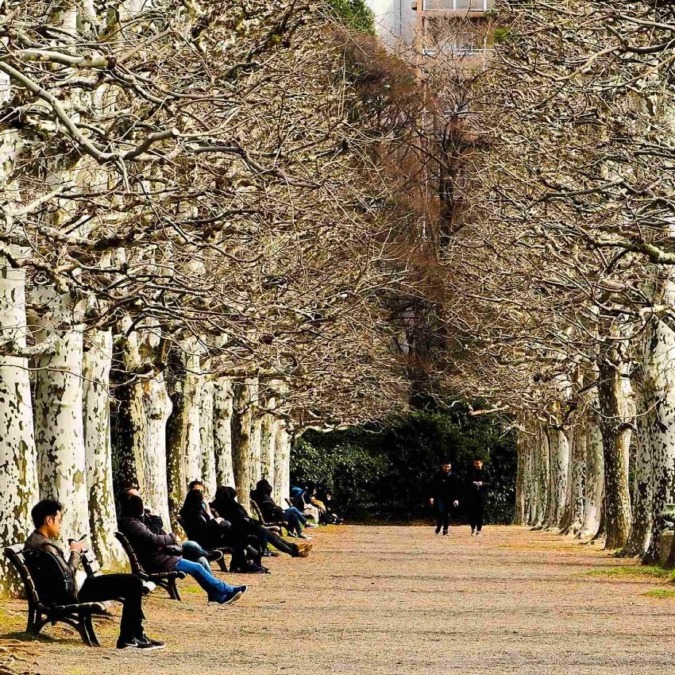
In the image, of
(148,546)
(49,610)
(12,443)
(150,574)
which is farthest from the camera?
(148,546)

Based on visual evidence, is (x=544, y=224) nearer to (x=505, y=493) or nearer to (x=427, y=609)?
(x=427, y=609)

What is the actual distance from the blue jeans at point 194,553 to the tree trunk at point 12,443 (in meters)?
3.59

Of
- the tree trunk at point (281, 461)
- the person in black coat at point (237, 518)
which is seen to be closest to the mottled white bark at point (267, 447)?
the tree trunk at point (281, 461)

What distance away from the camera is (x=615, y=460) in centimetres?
3278

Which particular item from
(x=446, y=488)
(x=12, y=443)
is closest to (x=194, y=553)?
(x=12, y=443)

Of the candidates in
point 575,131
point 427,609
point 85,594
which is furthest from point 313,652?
point 575,131

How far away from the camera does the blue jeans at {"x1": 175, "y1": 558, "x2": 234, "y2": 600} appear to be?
19781mm

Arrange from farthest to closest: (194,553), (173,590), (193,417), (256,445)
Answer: (256,445)
(193,417)
(194,553)
(173,590)

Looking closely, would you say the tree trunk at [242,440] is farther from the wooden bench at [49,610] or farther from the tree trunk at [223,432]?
the wooden bench at [49,610]

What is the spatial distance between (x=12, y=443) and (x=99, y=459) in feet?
15.4

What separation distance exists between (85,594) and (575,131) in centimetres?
1271

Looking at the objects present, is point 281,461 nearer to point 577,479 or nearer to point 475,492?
point 475,492

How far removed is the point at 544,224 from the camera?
73.8ft

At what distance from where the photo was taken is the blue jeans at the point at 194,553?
848 inches
